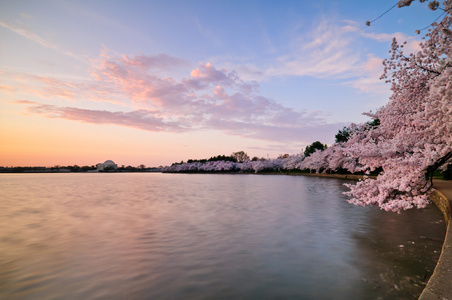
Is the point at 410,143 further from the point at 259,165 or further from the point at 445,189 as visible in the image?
the point at 259,165

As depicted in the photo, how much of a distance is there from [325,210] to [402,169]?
1157cm

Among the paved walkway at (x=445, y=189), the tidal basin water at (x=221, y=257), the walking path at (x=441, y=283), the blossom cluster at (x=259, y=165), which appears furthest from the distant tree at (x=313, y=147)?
the walking path at (x=441, y=283)

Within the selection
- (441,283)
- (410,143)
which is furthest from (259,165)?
(441,283)

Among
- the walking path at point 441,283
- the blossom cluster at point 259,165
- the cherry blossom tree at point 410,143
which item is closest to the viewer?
the walking path at point 441,283

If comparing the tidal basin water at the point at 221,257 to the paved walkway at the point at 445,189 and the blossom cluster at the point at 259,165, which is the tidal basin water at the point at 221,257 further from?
the blossom cluster at the point at 259,165

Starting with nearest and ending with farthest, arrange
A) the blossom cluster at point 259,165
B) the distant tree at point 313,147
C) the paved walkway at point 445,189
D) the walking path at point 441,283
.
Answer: the walking path at point 441,283 → the paved walkway at point 445,189 → the distant tree at point 313,147 → the blossom cluster at point 259,165

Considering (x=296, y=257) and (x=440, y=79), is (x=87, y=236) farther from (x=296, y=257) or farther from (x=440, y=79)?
(x=440, y=79)

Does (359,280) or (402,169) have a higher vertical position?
(402,169)

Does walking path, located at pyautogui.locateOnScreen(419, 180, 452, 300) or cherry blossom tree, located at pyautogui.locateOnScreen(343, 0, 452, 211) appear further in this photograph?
cherry blossom tree, located at pyautogui.locateOnScreen(343, 0, 452, 211)

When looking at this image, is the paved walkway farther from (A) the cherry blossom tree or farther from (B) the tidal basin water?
(A) the cherry blossom tree

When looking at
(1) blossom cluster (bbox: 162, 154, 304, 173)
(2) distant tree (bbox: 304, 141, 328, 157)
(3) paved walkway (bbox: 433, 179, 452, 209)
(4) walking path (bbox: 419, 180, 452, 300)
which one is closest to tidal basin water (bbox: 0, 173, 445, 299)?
(4) walking path (bbox: 419, 180, 452, 300)

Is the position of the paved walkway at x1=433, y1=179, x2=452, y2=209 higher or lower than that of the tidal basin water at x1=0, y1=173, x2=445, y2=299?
higher

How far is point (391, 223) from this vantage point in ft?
50.4

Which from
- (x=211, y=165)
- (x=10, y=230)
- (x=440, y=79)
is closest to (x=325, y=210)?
(x=440, y=79)
